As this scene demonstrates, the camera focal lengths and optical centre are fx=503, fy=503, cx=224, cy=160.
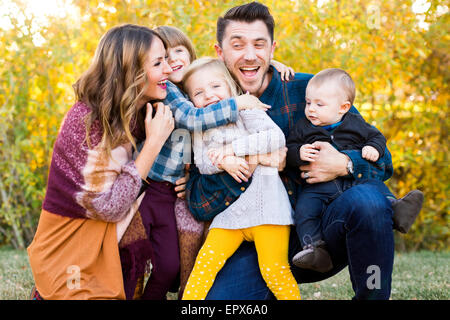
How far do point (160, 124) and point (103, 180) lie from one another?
1.25 ft

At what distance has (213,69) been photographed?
265 cm

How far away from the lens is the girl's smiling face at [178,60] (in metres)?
2.77

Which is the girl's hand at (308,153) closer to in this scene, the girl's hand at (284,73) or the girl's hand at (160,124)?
the girl's hand at (284,73)

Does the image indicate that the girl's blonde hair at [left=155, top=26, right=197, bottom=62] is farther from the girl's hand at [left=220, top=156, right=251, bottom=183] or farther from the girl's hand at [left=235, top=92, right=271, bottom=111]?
the girl's hand at [left=220, top=156, right=251, bottom=183]

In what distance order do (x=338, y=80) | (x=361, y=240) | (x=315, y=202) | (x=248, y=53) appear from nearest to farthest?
(x=361, y=240), (x=315, y=202), (x=338, y=80), (x=248, y=53)

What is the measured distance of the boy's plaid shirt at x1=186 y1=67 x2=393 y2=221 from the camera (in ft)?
8.15

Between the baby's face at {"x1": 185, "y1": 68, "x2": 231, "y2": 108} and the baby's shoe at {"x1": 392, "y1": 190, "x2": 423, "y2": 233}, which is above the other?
the baby's face at {"x1": 185, "y1": 68, "x2": 231, "y2": 108}

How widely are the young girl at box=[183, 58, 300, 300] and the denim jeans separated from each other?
7 centimetres

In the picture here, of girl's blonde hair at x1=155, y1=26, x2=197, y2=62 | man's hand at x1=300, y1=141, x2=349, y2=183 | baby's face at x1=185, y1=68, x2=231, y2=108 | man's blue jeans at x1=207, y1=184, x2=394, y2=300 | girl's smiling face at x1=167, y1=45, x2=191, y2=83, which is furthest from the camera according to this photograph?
girl's blonde hair at x1=155, y1=26, x2=197, y2=62

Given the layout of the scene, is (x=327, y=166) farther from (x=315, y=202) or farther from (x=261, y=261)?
(x=261, y=261)

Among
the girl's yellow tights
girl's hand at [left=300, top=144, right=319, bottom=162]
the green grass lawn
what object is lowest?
the green grass lawn

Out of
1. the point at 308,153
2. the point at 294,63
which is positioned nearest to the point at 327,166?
the point at 308,153

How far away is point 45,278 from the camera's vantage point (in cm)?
238

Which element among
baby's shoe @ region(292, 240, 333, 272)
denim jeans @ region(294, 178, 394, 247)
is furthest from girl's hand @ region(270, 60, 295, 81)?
baby's shoe @ region(292, 240, 333, 272)
